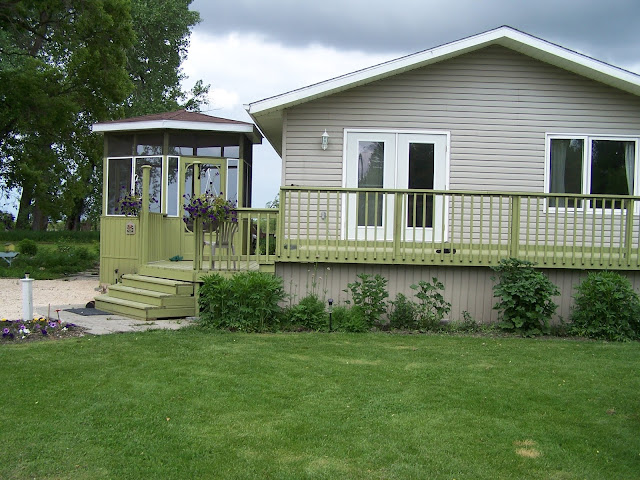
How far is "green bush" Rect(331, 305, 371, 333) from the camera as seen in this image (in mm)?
7977

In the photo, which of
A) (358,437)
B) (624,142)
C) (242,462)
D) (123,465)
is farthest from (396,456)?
(624,142)

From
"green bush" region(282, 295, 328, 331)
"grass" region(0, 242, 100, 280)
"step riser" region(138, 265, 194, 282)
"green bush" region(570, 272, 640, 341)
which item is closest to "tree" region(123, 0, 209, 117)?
"grass" region(0, 242, 100, 280)

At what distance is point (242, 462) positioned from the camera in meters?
3.89

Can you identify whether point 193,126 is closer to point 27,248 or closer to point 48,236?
Answer: point 27,248

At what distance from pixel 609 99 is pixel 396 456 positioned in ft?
25.9

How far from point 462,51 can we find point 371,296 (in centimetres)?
416

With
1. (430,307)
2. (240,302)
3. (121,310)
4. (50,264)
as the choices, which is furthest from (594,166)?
(50,264)

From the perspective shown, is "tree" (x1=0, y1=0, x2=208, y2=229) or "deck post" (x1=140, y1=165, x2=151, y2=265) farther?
"tree" (x1=0, y1=0, x2=208, y2=229)

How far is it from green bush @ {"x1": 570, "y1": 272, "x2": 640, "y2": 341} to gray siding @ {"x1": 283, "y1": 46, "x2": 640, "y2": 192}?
88.7 inches

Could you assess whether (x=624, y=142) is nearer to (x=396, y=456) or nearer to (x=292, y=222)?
(x=292, y=222)

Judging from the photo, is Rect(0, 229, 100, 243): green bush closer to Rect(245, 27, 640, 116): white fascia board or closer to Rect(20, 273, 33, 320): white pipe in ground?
Rect(20, 273, 33, 320): white pipe in ground

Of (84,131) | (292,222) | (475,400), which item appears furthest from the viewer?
(84,131)

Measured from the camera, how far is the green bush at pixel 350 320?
7.98 meters

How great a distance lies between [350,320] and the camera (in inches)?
317
